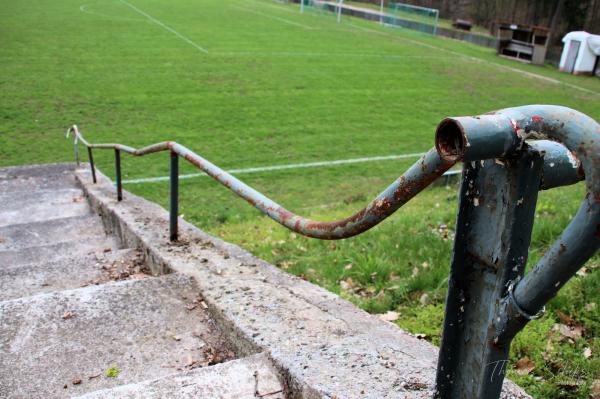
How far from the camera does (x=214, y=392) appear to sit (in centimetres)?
197

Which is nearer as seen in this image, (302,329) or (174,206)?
(302,329)

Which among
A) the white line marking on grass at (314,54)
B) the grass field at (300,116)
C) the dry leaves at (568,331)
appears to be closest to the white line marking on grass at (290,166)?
the grass field at (300,116)

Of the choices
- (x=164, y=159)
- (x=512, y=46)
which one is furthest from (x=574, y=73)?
(x=164, y=159)

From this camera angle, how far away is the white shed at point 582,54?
20938 millimetres

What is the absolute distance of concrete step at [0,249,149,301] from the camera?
361 cm

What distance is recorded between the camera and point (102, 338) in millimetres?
2623

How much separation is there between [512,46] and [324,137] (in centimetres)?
1617

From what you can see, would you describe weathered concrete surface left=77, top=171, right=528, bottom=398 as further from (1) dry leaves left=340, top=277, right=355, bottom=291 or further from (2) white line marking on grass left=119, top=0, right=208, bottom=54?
(2) white line marking on grass left=119, top=0, right=208, bottom=54

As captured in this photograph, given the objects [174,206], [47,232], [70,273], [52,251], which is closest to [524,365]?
[174,206]

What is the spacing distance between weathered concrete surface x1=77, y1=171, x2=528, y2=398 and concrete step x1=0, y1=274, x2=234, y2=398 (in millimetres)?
150

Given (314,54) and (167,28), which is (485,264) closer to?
(314,54)

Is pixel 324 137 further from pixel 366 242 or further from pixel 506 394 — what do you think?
pixel 506 394

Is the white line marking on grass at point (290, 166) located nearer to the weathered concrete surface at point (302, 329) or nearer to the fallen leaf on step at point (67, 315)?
the weathered concrete surface at point (302, 329)

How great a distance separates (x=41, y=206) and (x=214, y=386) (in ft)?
18.4
